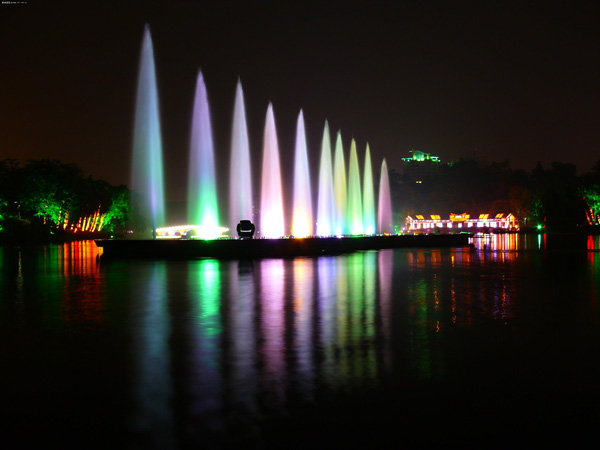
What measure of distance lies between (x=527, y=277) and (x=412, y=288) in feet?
16.2

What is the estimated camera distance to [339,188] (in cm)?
4838

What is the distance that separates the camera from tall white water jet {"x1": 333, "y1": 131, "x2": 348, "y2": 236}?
47844 millimetres

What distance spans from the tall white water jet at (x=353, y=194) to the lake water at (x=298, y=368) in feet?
124

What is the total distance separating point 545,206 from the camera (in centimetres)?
9025

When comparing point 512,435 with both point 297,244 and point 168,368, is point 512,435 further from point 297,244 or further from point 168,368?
point 297,244

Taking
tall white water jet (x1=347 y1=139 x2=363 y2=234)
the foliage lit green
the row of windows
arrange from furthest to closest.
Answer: the row of windows
the foliage lit green
tall white water jet (x1=347 y1=139 x2=363 y2=234)

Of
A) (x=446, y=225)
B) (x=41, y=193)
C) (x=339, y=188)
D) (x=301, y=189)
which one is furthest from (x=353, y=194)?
(x=446, y=225)

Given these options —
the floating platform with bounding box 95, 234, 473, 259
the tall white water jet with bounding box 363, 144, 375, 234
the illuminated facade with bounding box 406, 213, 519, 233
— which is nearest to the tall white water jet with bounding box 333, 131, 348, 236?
the tall white water jet with bounding box 363, 144, 375, 234

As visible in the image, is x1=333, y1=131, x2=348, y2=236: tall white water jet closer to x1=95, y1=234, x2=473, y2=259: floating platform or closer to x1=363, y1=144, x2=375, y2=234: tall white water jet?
x1=363, y1=144, x2=375, y2=234: tall white water jet

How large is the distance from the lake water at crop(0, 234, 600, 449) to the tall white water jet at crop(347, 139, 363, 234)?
124 feet

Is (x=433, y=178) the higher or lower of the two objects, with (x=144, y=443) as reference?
higher

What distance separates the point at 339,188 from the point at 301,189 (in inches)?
224

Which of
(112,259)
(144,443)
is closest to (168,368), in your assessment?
(144,443)

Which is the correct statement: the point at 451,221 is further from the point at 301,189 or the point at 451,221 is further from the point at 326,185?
the point at 301,189
